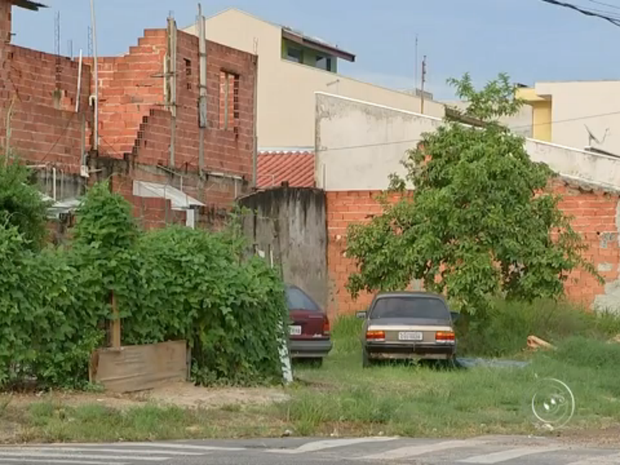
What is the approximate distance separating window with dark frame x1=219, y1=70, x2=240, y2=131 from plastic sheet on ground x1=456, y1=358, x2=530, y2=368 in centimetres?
1105

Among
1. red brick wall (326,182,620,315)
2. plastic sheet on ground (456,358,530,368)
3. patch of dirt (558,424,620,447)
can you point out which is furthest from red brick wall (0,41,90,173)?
patch of dirt (558,424,620,447)

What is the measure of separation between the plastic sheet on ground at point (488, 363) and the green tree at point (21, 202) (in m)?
8.89

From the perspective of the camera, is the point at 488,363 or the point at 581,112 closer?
the point at 488,363

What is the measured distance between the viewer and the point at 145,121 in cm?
3109

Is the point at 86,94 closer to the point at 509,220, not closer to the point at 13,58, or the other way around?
the point at 13,58

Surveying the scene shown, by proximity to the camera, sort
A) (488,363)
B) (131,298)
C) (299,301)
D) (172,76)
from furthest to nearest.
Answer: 1. (172,76)
2. (488,363)
3. (299,301)
4. (131,298)

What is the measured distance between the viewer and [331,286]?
3541cm

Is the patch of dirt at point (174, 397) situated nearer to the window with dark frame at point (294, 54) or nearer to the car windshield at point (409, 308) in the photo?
the car windshield at point (409, 308)

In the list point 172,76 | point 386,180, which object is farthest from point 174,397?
point 386,180

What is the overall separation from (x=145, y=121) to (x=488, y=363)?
1034 centimetres

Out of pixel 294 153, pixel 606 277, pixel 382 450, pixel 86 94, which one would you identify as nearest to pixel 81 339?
pixel 382 450

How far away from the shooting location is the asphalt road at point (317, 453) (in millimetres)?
13391

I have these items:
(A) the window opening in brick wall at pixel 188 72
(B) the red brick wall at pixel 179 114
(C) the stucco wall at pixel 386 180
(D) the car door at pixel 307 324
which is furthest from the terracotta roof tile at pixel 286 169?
(D) the car door at pixel 307 324

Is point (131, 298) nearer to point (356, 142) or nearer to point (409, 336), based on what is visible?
point (409, 336)
